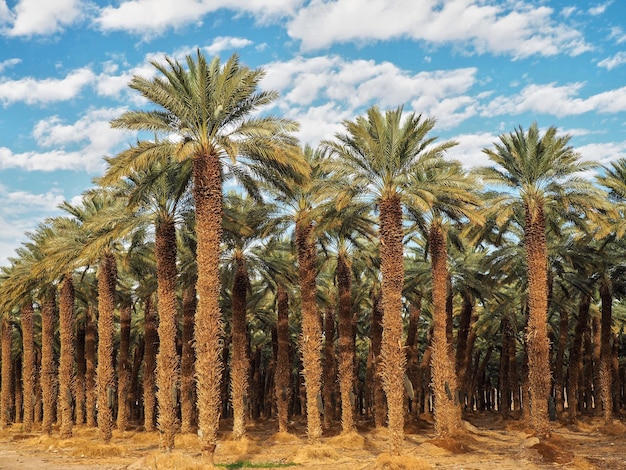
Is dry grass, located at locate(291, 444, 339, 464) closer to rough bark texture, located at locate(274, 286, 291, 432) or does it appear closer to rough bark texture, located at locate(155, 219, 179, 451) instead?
rough bark texture, located at locate(155, 219, 179, 451)

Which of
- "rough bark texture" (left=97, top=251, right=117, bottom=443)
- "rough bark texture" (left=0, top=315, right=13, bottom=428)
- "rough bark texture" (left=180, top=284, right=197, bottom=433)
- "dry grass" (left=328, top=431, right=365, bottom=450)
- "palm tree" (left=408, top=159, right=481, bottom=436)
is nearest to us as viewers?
"palm tree" (left=408, top=159, right=481, bottom=436)

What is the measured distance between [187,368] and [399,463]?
1624 cm

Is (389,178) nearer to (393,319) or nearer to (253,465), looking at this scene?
(393,319)

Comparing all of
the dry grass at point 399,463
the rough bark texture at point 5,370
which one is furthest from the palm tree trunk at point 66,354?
the dry grass at point 399,463

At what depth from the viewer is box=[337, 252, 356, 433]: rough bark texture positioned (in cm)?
3067

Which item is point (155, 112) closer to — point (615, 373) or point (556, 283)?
point (556, 283)

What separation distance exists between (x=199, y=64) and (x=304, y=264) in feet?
34.9

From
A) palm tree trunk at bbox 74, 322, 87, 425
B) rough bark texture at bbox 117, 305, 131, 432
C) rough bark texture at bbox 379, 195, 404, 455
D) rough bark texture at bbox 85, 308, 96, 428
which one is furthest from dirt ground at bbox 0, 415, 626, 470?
palm tree trunk at bbox 74, 322, 87, 425

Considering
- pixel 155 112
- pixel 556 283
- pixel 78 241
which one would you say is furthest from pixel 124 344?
pixel 556 283

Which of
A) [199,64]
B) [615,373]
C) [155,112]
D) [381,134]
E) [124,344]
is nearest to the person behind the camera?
[199,64]

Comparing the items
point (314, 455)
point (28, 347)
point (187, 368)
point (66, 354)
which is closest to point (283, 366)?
point (187, 368)

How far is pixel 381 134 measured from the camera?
80.5ft

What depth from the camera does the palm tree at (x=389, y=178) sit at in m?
23.2

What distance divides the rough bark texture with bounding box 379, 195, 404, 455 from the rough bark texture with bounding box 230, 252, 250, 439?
9.15 metres
